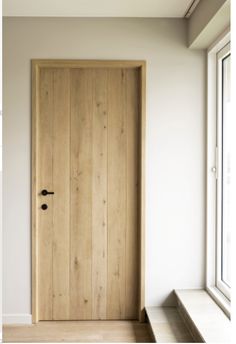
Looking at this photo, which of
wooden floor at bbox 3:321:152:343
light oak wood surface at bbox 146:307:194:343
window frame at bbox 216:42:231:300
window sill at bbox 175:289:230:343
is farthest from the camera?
window frame at bbox 216:42:231:300

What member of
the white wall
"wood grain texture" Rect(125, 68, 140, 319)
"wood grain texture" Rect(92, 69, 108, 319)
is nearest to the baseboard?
the white wall

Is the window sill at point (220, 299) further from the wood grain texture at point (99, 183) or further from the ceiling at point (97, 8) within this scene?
the ceiling at point (97, 8)

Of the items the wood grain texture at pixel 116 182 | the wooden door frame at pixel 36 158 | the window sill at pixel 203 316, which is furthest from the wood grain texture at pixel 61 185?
the window sill at pixel 203 316

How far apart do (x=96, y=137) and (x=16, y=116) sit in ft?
1.97

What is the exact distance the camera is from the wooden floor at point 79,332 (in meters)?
2.86

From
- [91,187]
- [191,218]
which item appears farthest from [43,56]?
[191,218]

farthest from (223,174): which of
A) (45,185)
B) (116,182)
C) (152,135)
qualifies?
(45,185)

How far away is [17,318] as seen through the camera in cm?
316

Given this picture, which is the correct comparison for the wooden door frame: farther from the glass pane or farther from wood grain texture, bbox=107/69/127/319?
the glass pane

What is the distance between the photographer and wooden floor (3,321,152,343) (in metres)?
2.86

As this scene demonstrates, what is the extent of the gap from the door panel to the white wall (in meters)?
0.12

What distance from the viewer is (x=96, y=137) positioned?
10.6ft

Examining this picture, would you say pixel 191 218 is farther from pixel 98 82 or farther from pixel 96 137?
pixel 98 82

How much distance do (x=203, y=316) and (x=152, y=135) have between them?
1304 millimetres
